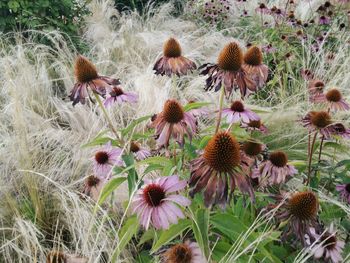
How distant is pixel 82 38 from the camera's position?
3.56 metres

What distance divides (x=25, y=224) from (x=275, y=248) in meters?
0.82

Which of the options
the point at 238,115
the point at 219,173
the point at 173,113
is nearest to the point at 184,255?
the point at 219,173

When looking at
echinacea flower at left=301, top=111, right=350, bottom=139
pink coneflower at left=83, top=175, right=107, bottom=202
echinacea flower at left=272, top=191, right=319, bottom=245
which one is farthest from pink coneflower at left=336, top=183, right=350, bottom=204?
pink coneflower at left=83, top=175, right=107, bottom=202

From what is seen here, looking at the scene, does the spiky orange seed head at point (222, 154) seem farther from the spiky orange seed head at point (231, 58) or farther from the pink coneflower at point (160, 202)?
the spiky orange seed head at point (231, 58)

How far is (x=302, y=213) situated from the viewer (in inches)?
35.9

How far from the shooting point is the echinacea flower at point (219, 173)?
806 mm

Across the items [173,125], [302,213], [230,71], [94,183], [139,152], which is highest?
[230,71]

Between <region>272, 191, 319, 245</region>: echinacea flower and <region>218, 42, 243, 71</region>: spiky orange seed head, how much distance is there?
349mm

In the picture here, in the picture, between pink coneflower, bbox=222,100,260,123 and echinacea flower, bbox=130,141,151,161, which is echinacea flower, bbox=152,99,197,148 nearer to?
pink coneflower, bbox=222,100,260,123

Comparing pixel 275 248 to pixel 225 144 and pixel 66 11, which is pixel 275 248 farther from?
pixel 66 11

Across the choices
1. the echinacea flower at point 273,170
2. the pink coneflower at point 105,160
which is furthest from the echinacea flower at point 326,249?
the pink coneflower at point 105,160

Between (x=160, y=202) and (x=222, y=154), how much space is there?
0.18 m

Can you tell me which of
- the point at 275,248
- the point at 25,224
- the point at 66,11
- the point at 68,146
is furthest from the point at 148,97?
the point at 66,11

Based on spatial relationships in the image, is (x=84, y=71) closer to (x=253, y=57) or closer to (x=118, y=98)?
(x=118, y=98)
